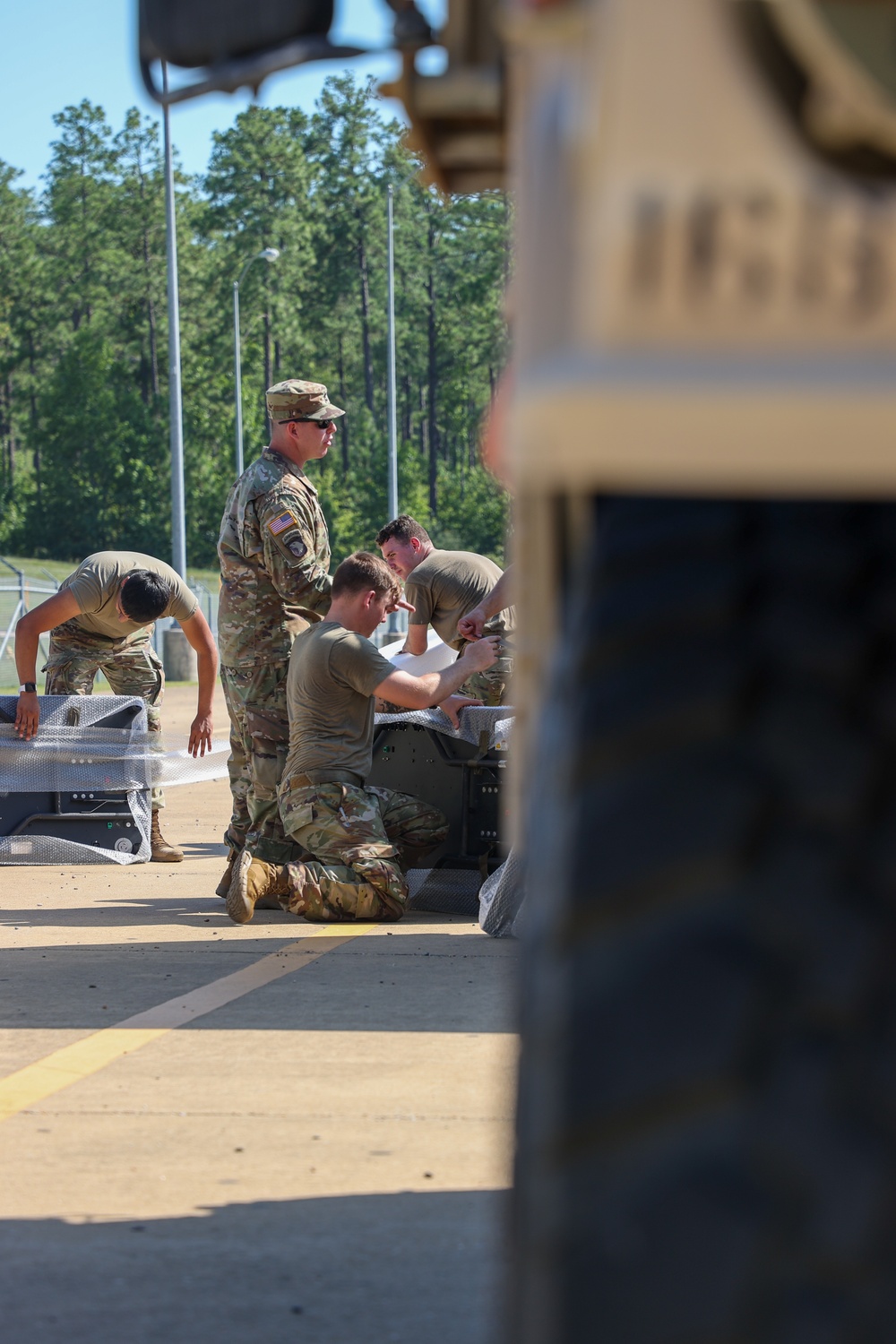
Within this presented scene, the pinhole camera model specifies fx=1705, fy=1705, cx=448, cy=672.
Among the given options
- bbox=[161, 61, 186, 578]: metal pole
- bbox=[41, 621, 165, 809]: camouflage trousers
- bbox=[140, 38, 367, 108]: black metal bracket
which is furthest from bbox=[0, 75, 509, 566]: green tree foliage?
bbox=[140, 38, 367, 108]: black metal bracket

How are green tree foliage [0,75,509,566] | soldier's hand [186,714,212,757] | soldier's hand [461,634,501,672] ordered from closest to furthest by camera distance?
soldier's hand [461,634,501,672] → soldier's hand [186,714,212,757] → green tree foliage [0,75,509,566]

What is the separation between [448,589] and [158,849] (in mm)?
1960

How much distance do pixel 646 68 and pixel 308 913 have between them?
5864 mm

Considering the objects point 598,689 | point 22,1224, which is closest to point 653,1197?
point 598,689

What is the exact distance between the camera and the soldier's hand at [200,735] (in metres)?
8.45

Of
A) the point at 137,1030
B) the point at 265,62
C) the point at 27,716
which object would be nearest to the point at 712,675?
the point at 265,62

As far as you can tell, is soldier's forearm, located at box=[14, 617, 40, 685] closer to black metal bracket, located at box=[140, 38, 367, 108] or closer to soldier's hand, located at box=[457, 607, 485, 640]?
soldier's hand, located at box=[457, 607, 485, 640]

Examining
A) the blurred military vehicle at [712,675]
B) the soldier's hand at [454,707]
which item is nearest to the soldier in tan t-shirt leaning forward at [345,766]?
the soldier's hand at [454,707]

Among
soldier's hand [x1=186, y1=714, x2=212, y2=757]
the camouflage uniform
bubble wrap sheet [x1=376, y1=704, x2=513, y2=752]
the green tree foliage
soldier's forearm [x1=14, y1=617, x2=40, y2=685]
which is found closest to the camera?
bubble wrap sheet [x1=376, y1=704, x2=513, y2=752]

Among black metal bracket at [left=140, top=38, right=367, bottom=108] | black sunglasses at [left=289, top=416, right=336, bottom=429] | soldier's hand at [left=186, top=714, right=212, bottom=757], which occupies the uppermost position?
black sunglasses at [left=289, top=416, right=336, bottom=429]

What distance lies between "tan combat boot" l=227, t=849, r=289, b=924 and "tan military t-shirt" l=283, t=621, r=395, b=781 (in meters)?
0.43

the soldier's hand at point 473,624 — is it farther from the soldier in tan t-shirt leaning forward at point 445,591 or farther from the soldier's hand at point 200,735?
the soldier's hand at point 200,735

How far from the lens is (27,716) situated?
26.1 ft

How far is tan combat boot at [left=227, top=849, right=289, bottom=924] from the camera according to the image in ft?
20.9
